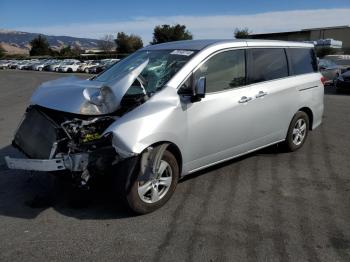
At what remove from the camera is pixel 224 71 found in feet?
16.6

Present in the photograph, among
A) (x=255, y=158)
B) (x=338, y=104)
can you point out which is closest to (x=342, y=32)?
(x=338, y=104)

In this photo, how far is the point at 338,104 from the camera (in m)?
13.0

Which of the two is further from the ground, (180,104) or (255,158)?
(180,104)

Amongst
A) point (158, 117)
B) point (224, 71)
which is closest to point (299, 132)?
point (224, 71)

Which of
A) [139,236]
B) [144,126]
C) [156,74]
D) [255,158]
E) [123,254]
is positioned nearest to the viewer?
[123,254]

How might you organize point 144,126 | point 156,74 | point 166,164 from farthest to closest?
1. point 156,74
2. point 166,164
3. point 144,126

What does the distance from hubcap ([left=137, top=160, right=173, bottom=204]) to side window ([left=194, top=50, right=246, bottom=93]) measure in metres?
1.11

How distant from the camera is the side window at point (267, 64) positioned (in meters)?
5.50

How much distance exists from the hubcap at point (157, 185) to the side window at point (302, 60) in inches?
118

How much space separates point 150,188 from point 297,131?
3225 millimetres

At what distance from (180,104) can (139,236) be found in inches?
58.6

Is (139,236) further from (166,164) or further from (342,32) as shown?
(342,32)

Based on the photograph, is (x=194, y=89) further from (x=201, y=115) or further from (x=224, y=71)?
(x=224, y=71)

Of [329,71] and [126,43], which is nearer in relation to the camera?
[329,71]
